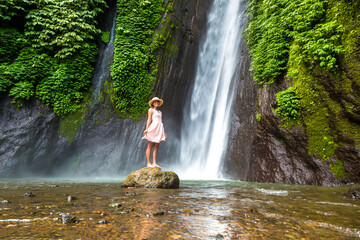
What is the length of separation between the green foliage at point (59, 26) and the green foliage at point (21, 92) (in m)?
1.96

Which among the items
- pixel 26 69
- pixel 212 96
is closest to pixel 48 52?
pixel 26 69

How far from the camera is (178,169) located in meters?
12.3

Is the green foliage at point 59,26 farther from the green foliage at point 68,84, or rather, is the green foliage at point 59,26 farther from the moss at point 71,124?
the moss at point 71,124

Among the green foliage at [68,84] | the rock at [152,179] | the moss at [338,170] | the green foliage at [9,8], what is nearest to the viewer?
the rock at [152,179]

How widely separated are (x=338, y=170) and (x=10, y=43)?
546 inches

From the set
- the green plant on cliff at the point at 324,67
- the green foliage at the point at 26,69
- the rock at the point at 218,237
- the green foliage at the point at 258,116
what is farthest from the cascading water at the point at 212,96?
the rock at the point at 218,237

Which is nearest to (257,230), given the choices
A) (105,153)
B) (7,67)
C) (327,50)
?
(327,50)

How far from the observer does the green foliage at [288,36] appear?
239 inches

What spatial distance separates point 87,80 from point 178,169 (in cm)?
667

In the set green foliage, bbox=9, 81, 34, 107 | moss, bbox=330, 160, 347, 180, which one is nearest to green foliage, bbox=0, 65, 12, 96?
green foliage, bbox=9, 81, 34, 107

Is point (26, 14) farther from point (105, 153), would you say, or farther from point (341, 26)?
point (341, 26)

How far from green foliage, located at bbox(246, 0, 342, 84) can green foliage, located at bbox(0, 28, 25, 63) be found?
1063cm

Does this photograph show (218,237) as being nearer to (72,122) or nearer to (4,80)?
(72,122)

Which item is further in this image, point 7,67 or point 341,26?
Answer: point 7,67
